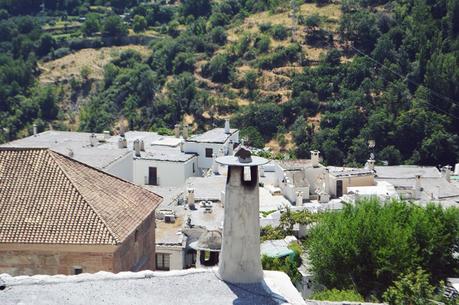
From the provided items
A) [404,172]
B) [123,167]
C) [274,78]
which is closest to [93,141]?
[123,167]

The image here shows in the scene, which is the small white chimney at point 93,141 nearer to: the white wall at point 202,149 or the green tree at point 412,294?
the white wall at point 202,149

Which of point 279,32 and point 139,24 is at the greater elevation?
point 139,24

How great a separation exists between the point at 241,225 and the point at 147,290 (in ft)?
4.71

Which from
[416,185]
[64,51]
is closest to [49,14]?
[64,51]

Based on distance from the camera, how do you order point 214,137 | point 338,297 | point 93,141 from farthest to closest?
point 214,137 → point 93,141 → point 338,297

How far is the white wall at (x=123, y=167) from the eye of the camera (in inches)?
1341

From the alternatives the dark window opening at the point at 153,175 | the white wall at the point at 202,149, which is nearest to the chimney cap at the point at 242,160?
the dark window opening at the point at 153,175

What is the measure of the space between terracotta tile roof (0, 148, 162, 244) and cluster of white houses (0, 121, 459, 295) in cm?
96

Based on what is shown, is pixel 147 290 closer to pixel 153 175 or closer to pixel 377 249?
pixel 377 249

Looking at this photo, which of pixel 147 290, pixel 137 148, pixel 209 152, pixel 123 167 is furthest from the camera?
pixel 209 152

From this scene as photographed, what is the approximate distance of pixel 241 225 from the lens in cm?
1137

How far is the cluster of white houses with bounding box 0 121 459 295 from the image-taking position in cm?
2792

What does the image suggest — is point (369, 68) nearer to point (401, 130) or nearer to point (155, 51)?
point (401, 130)

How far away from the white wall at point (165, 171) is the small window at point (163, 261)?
20679 millimetres
